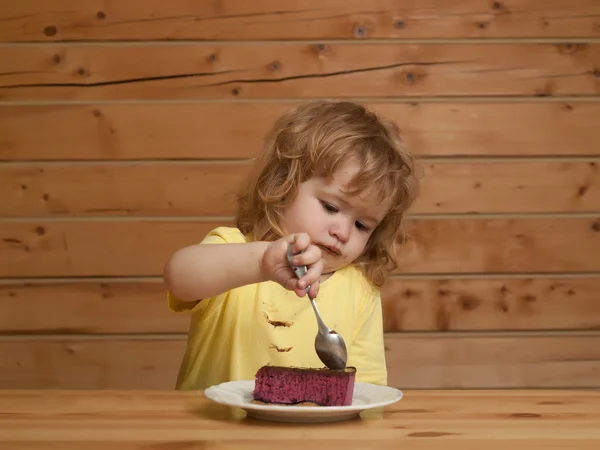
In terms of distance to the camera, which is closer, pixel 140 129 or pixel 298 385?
pixel 298 385

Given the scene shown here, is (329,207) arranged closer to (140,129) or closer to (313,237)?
(313,237)

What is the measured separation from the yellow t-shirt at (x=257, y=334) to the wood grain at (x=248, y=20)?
3.45 ft

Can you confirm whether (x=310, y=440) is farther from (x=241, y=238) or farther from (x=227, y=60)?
(x=227, y=60)

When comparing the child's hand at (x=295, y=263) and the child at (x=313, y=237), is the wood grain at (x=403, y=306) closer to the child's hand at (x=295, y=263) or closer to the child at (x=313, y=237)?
the child at (x=313, y=237)

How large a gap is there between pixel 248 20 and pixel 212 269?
137cm

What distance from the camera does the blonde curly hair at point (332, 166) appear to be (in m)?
1.37

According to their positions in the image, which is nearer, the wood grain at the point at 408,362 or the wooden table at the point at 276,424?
the wooden table at the point at 276,424

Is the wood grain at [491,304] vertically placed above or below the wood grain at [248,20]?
below

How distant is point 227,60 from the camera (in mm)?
2344

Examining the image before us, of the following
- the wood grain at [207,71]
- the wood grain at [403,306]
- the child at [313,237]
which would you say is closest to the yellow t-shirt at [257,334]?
the child at [313,237]

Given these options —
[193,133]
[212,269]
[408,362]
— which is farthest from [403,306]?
[212,269]

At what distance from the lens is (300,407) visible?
87cm

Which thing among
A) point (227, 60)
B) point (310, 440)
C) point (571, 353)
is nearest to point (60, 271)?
point (227, 60)

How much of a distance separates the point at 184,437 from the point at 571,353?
1.84 m
